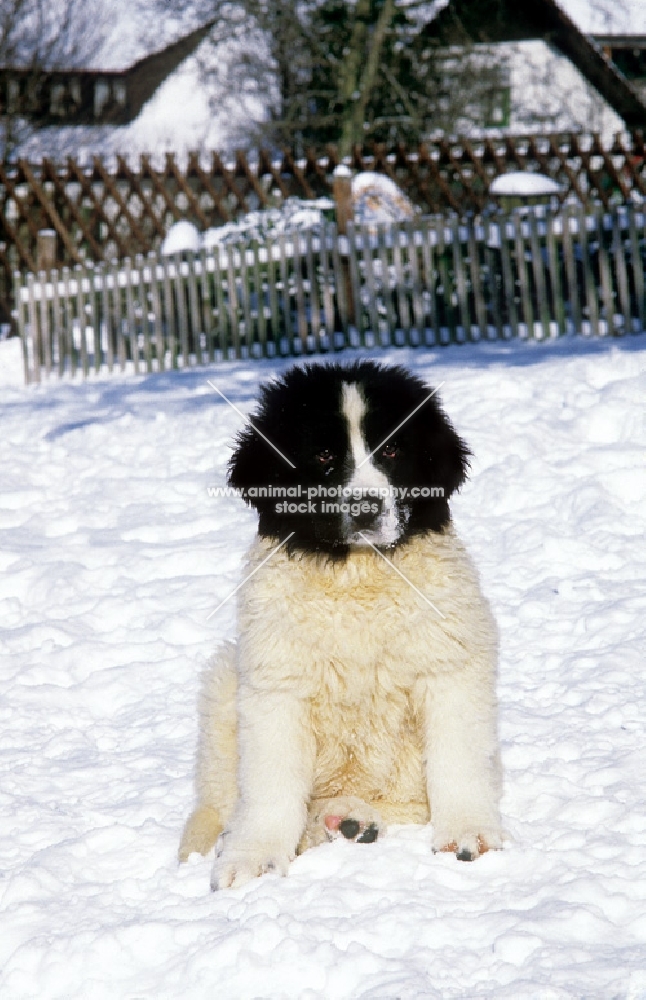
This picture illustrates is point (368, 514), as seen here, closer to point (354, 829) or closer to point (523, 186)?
point (354, 829)

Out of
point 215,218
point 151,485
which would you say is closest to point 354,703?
point 151,485

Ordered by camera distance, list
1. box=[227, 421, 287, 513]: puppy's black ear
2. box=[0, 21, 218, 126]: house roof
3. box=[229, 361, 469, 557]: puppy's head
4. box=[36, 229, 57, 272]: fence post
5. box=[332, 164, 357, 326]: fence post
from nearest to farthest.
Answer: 1. box=[229, 361, 469, 557]: puppy's head
2. box=[227, 421, 287, 513]: puppy's black ear
3. box=[332, 164, 357, 326]: fence post
4. box=[36, 229, 57, 272]: fence post
5. box=[0, 21, 218, 126]: house roof

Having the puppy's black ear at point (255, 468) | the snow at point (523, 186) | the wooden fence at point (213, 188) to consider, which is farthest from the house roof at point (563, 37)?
the puppy's black ear at point (255, 468)

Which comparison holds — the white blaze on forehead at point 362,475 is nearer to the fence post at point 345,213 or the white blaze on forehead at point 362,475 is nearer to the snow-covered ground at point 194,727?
the snow-covered ground at point 194,727

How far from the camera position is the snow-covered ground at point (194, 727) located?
7.93ft

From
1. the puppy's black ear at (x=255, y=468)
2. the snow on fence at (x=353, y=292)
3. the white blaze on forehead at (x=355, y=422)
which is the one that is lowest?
the puppy's black ear at (x=255, y=468)

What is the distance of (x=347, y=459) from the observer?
2.85 meters

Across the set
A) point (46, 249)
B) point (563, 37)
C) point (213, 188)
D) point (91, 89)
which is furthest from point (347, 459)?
point (91, 89)

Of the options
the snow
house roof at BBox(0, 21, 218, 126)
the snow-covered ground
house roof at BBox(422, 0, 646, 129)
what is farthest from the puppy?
house roof at BBox(422, 0, 646, 129)

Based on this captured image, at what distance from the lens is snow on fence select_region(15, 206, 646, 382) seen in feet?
33.3

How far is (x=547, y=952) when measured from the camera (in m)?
2.36

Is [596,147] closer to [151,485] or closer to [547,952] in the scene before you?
[151,485]

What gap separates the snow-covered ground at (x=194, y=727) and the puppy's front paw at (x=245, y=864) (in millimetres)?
43

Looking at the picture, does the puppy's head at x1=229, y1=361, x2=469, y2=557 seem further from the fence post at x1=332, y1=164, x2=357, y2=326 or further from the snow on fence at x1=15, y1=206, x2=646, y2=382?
the fence post at x1=332, y1=164, x2=357, y2=326
